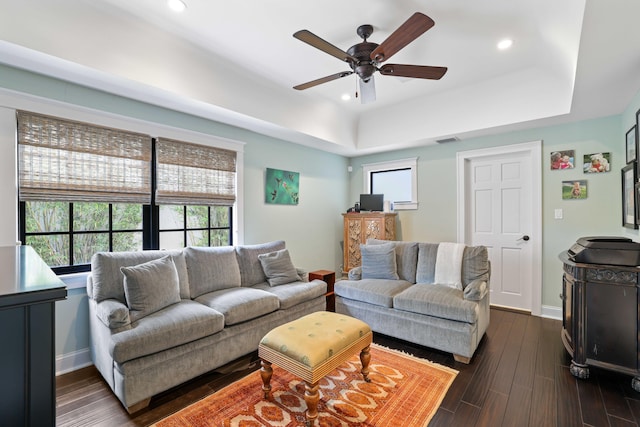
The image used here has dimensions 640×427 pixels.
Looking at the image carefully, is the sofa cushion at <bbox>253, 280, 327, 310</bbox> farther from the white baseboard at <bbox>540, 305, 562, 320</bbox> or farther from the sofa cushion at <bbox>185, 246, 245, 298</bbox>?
the white baseboard at <bbox>540, 305, 562, 320</bbox>

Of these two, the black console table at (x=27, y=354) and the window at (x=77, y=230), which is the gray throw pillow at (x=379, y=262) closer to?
the window at (x=77, y=230)

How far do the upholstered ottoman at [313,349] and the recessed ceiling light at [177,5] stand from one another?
2.56m

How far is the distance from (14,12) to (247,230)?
9.09ft

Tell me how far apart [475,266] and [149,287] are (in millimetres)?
3127

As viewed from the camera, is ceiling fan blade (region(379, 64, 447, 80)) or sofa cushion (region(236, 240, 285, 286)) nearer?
ceiling fan blade (region(379, 64, 447, 80))

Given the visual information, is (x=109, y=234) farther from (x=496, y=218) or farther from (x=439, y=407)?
(x=496, y=218)

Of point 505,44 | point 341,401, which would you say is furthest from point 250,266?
point 505,44

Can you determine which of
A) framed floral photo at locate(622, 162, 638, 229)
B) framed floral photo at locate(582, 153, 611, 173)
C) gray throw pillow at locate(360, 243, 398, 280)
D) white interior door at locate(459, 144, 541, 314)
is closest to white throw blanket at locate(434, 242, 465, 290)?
gray throw pillow at locate(360, 243, 398, 280)

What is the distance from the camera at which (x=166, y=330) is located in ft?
7.03

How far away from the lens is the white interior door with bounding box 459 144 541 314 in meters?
3.92

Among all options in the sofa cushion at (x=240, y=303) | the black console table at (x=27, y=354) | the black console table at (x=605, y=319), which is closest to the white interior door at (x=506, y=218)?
the black console table at (x=605, y=319)

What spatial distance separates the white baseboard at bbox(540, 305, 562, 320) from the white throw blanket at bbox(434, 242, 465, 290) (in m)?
1.54

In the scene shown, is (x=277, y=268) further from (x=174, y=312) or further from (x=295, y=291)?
(x=174, y=312)

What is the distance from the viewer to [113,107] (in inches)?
110
